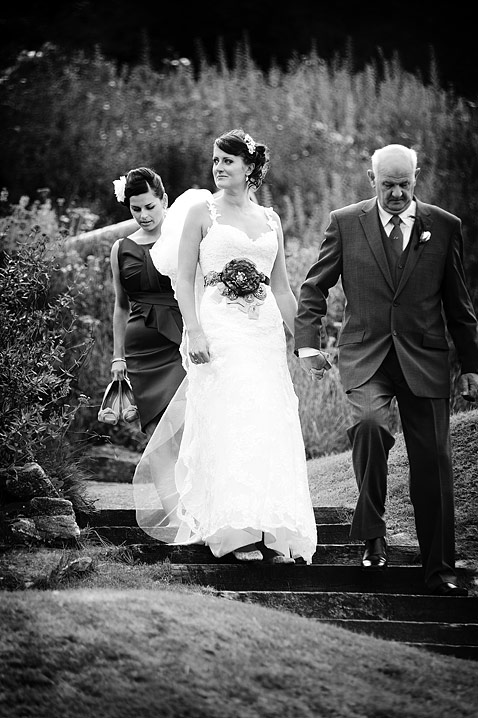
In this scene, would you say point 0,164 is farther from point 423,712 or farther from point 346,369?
point 423,712

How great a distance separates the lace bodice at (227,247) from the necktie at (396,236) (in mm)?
767

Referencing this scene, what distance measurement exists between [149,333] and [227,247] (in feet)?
3.28

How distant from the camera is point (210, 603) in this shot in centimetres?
454

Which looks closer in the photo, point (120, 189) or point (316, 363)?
point (316, 363)

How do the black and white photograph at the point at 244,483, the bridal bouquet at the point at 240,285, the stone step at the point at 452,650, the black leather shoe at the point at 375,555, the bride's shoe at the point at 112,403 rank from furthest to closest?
the bride's shoe at the point at 112,403
the bridal bouquet at the point at 240,285
the black leather shoe at the point at 375,555
the stone step at the point at 452,650
the black and white photograph at the point at 244,483

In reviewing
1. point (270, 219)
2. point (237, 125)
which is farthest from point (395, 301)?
point (237, 125)

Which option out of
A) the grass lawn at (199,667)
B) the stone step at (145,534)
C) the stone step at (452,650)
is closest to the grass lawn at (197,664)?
the grass lawn at (199,667)

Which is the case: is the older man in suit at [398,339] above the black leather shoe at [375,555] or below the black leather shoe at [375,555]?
above

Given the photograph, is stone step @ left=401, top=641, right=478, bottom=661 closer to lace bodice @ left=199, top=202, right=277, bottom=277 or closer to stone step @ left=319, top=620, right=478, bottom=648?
stone step @ left=319, top=620, right=478, bottom=648

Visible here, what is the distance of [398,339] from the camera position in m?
5.20

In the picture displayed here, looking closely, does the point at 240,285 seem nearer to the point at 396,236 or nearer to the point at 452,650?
the point at 396,236

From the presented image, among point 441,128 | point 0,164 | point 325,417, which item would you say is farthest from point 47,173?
point 325,417

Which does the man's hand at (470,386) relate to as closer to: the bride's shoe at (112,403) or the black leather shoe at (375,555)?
the black leather shoe at (375,555)

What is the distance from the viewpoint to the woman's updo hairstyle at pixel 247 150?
570 cm
